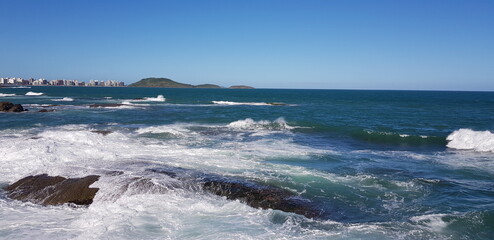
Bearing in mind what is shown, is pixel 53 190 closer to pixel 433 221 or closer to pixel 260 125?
pixel 433 221

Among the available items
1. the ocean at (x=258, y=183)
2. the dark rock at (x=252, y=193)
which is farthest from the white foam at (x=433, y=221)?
the dark rock at (x=252, y=193)

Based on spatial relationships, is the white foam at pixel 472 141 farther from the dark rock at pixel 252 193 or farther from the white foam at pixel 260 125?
the dark rock at pixel 252 193

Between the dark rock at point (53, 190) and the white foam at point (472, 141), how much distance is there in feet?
61.4

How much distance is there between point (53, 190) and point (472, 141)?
20.5m

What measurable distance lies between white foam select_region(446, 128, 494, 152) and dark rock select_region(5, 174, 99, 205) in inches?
736

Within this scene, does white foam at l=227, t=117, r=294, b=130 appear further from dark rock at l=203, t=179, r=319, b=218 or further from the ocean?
dark rock at l=203, t=179, r=319, b=218

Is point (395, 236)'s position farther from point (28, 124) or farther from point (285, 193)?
point (28, 124)

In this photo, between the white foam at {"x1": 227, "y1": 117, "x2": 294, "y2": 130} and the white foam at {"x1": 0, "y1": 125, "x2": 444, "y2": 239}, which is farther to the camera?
the white foam at {"x1": 227, "y1": 117, "x2": 294, "y2": 130}

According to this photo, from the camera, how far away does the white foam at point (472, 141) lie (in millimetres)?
18891

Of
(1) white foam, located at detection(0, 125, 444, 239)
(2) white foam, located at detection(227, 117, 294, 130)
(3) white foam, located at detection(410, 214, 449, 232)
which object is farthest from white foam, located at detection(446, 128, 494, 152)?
(3) white foam, located at detection(410, 214, 449, 232)

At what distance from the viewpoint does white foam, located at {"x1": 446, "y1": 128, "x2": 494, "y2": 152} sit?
18.9 m

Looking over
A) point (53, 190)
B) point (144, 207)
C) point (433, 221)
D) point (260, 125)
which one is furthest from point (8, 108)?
point (433, 221)

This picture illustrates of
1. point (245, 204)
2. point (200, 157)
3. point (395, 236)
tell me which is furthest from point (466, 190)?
point (200, 157)

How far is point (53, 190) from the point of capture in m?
9.93
